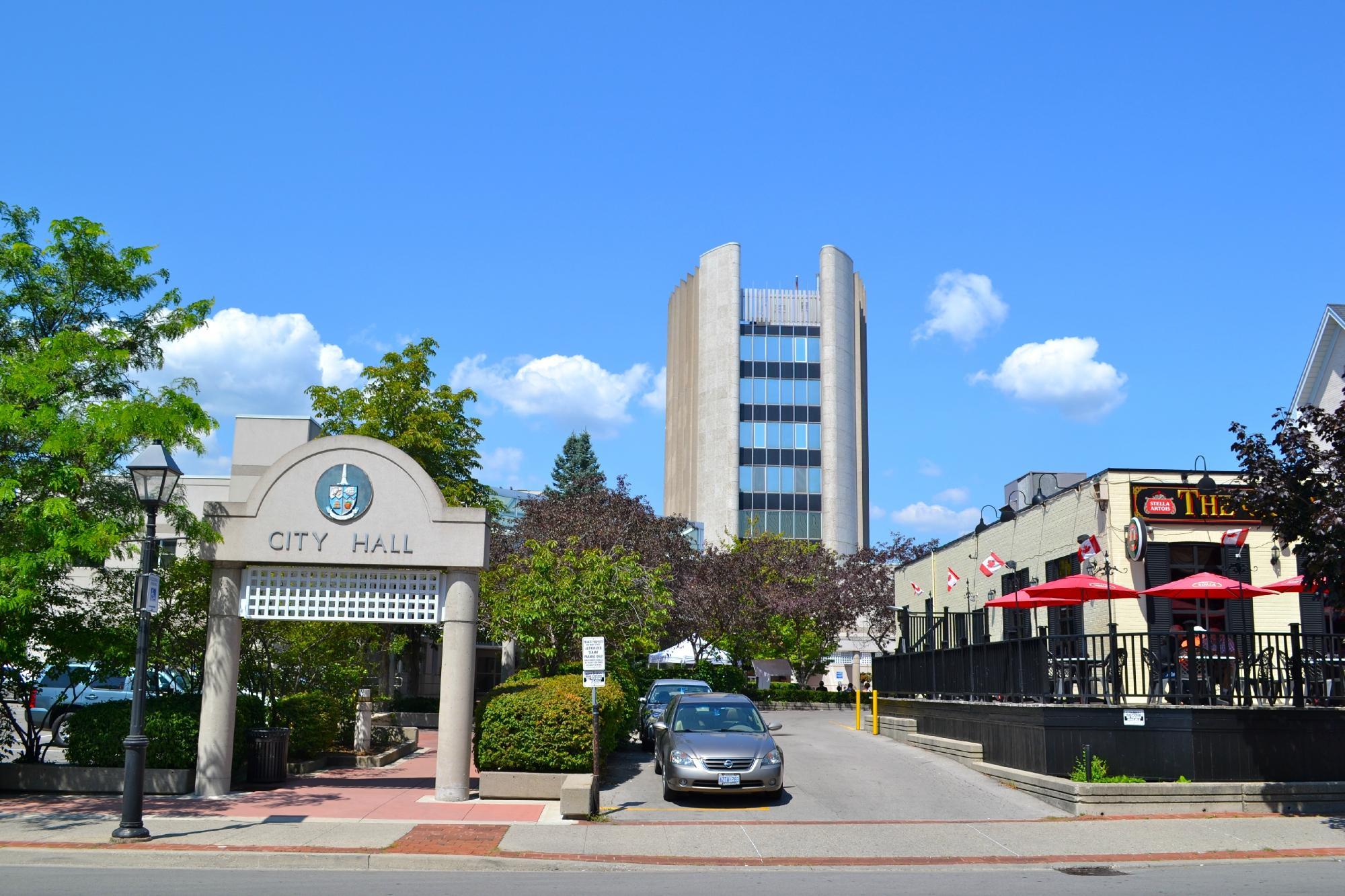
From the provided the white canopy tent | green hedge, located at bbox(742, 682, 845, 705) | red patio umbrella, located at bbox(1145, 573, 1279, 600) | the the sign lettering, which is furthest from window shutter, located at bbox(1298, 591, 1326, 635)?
the white canopy tent

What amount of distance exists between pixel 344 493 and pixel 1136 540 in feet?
48.7

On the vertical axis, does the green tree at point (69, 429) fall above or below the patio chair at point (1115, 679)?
above

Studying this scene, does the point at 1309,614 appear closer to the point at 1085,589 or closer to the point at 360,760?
the point at 1085,589

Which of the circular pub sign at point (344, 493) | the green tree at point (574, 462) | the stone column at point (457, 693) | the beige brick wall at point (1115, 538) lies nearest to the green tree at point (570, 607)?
the stone column at point (457, 693)

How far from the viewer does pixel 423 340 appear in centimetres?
3481

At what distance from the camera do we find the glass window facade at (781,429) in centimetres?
7475

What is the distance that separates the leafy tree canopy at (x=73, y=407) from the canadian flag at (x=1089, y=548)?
16.2 metres

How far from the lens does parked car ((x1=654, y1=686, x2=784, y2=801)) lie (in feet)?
50.5

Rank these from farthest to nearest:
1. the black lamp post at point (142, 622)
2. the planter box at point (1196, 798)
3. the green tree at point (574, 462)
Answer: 1. the green tree at point (574, 462)
2. the planter box at point (1196, 798)
3. the black lamp post at point (142, 622)

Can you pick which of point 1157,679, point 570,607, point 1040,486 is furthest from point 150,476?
point 1040,486

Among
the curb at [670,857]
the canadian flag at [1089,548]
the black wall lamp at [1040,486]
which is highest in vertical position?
the black wall lamp at [1040,486]

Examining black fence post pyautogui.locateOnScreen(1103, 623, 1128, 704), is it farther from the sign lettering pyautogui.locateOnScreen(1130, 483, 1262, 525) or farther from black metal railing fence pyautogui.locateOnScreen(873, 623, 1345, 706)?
the sign lettering pyautogui.locateOnScreen(1130, 483, 1262, 525)

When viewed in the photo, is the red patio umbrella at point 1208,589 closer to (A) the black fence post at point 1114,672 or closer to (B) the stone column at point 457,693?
(A) the black fence post at point 1114,672

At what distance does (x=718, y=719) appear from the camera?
55.7 ft
